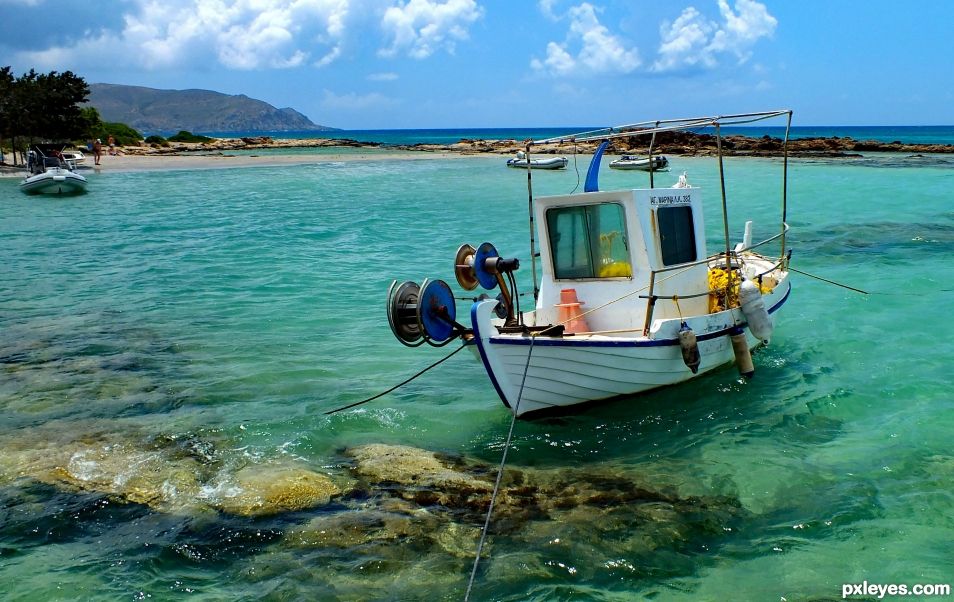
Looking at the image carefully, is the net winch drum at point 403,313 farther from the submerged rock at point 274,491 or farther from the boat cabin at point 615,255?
the boat cabin at point 615,255

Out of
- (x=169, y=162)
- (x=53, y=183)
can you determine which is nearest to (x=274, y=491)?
(x=53, y=183)

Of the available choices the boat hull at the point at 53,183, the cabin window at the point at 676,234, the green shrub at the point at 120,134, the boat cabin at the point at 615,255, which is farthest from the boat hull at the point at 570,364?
the green shrub at the point at 120,134

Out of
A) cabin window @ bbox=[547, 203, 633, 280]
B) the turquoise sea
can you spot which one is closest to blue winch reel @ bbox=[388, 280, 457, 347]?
the turquoise sea

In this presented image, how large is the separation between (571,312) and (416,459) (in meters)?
2.98

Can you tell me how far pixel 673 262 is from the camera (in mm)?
10438

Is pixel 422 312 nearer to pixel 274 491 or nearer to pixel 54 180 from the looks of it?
pixel 274 491

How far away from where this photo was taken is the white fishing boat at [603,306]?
8906 millimetres

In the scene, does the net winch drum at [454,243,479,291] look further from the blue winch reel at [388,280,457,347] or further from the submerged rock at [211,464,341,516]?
the submerged rock at [211,464,341,516]

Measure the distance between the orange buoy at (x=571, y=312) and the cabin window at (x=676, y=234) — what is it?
1257 millimetres

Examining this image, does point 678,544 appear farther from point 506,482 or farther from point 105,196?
point 105,196

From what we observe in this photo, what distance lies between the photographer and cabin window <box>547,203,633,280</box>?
33.2 ft

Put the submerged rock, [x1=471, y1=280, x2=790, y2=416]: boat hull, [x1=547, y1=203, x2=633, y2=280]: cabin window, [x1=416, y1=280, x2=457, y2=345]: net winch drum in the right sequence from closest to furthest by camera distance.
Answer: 1. the submerged rock
2. [x1=416, y1=280, x2=457, y2=345]: net winch drum
3. [x1=471, y1=280, x2=790, y2=416]: boat hull
4. [x1=547, y1=203, x2=633, y2=280]: cabin window

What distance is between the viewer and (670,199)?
10.4 m

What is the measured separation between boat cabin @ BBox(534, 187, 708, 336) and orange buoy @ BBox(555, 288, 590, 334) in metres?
0.02
